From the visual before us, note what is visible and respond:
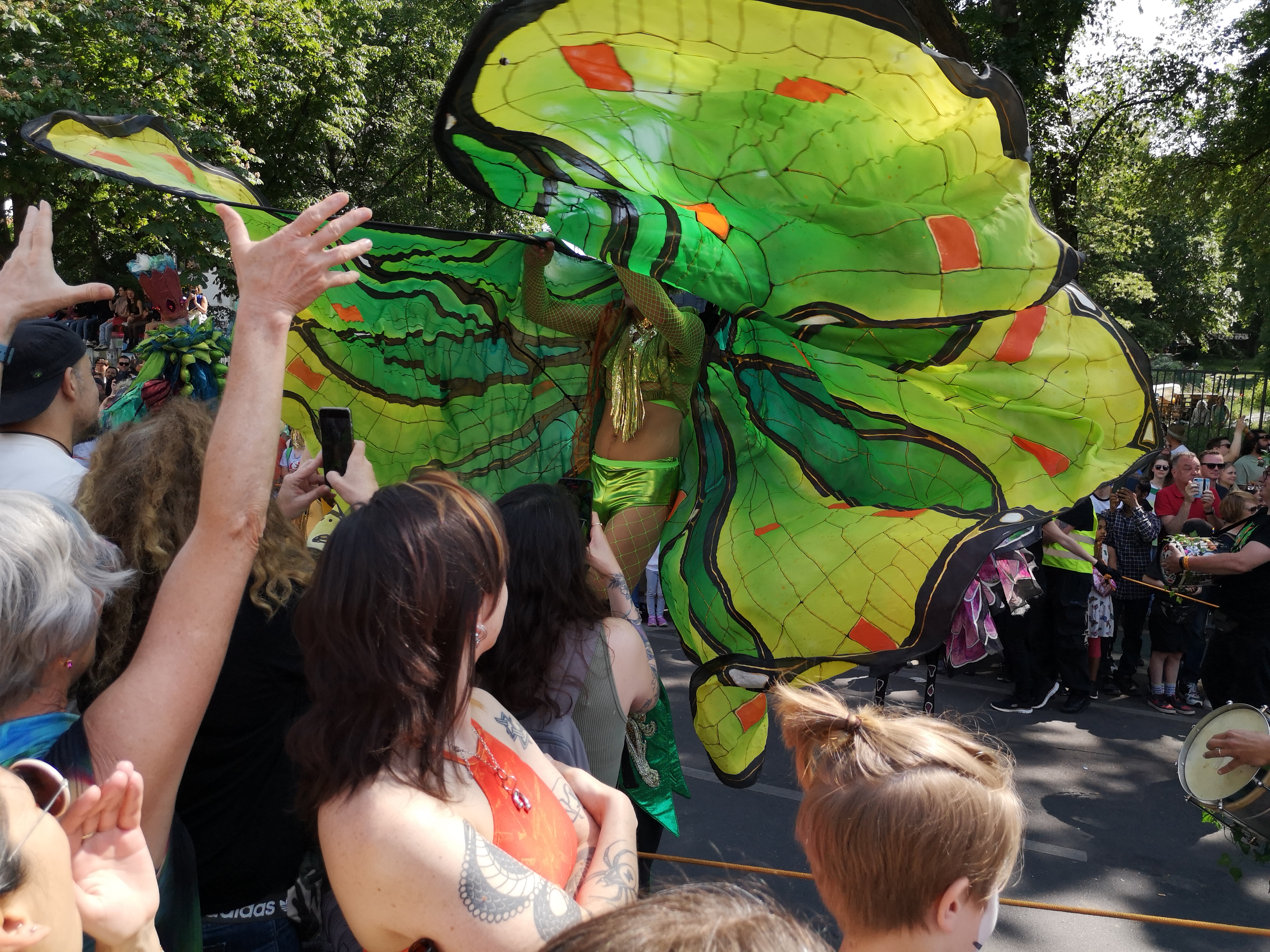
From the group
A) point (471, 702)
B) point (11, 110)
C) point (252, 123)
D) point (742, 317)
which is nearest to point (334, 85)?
point (252, 123)

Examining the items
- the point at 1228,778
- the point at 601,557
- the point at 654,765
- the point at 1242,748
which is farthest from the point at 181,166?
the point at 1228,778

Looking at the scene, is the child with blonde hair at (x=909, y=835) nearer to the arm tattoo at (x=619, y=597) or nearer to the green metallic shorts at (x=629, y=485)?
the arm tattoo at (x=619, y=597)

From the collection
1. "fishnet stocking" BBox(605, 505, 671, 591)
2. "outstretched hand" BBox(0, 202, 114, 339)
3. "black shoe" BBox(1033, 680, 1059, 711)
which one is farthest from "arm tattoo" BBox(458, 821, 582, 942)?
"black shoe" BBox(1033, 680, 1059, 711)

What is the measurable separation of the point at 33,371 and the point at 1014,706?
601 cm

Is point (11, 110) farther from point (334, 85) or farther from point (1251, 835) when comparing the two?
point (1251, 835)

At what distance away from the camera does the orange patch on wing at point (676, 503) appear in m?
2.82

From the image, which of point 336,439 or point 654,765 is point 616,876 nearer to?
point 654,765

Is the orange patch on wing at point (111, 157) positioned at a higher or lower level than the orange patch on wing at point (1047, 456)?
higher

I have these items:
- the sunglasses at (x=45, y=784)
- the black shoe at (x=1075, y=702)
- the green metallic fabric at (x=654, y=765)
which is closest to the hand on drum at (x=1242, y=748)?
the green metallic fabric at (x=654, y=765)

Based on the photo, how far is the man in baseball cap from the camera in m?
2.25

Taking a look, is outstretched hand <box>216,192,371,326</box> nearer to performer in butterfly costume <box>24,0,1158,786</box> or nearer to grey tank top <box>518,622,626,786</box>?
performer in butterfly costume <box>24,0,1158,786</box>

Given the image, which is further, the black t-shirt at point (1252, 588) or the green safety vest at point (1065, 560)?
the green safety vest at point (1065, 560)

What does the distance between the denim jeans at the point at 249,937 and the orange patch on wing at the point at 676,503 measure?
157cm

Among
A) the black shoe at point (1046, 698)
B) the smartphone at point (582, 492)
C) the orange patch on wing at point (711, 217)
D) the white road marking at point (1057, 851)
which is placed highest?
the orange patch on wing at point (711, 217)
